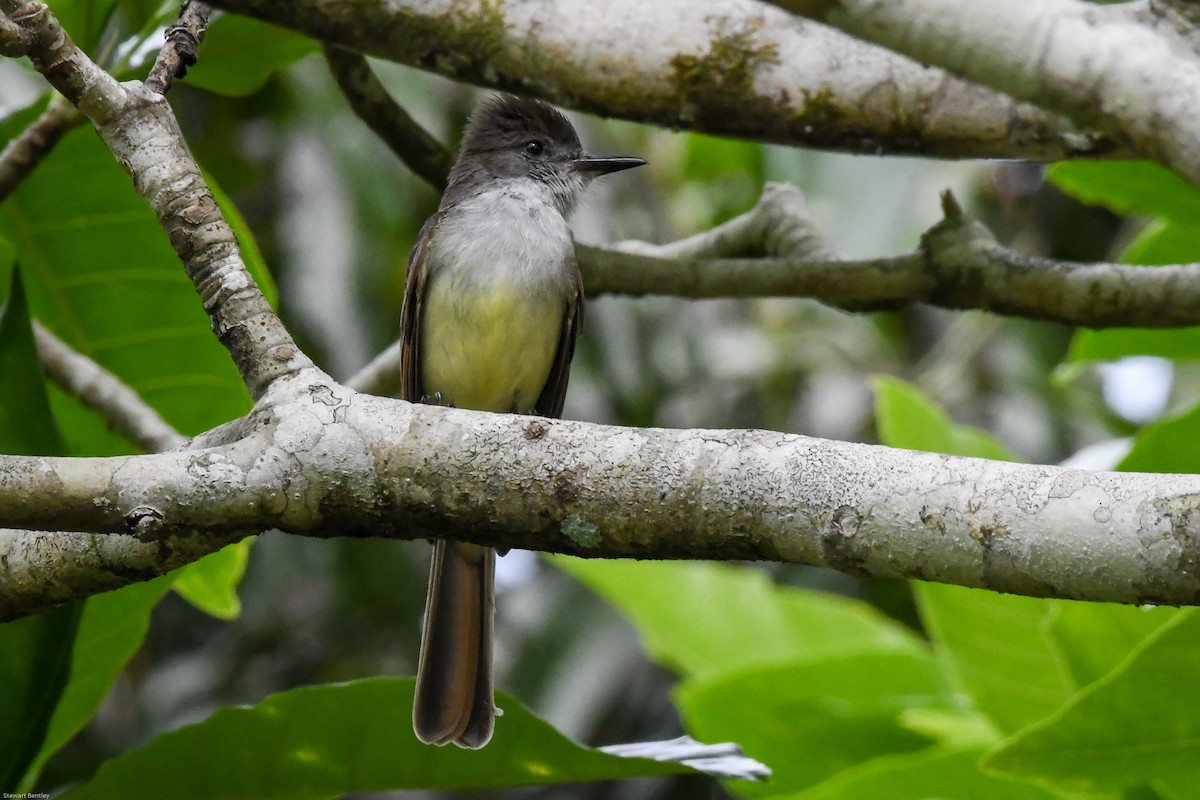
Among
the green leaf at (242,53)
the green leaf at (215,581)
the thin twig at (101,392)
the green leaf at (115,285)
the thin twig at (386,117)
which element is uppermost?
the green leaf at (242,53)

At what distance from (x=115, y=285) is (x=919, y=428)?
188 centimetres

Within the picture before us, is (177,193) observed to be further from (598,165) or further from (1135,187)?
(598,165)

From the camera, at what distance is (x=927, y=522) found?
1.55 metres

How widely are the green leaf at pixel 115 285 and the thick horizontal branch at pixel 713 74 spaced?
2.78 ft

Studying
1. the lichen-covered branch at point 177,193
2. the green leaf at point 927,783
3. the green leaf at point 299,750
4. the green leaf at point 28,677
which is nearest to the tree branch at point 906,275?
the green leaf at point 927,783

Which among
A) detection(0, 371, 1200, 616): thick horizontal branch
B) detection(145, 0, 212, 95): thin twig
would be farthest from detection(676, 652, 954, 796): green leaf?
detection(145, 0, 212, 95): thin twig

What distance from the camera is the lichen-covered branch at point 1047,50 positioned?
60.9 inches

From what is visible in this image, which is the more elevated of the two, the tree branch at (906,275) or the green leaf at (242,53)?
the green leaf at (242,53)

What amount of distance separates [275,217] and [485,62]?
396 centimetres

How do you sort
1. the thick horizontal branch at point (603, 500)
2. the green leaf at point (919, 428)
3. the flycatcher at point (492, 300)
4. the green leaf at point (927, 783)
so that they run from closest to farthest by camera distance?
the thick horizontal branch at point (603, 500), the green leaf at point (927, 783), the green leaf at point (919, 428), the flycatcher at point (492, 300)

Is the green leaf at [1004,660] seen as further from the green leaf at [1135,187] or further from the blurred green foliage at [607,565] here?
the green leaf at [1135,187]

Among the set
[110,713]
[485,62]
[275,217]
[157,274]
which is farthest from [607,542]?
[110,713]

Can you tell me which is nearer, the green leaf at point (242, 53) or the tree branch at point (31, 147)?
the tree branch at point (31, 147)

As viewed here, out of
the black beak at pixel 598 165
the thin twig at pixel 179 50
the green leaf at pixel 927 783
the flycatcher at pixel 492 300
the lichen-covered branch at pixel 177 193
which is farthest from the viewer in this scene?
the black beak at pixel 598 165
